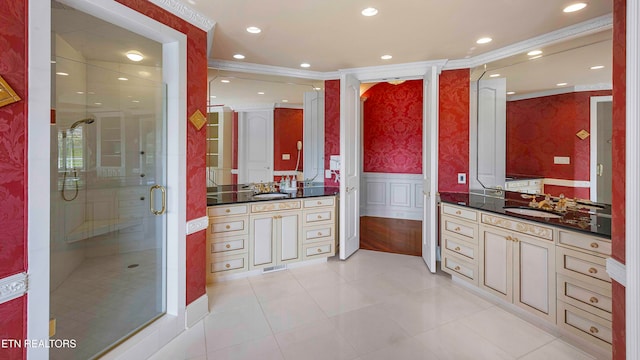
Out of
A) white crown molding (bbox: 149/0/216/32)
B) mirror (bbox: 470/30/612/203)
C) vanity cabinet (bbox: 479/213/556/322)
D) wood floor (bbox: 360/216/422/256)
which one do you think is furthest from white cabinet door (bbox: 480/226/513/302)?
white crown molding (bbox: 149/0/216/32)

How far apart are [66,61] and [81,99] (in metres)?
0.30

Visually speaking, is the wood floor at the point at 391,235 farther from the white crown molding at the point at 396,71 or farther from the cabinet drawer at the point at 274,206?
the white crown molding at the point at 396,71

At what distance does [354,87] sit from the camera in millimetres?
3951

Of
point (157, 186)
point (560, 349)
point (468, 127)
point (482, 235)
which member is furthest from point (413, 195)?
point (157, 186)

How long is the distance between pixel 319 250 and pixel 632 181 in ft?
9.91

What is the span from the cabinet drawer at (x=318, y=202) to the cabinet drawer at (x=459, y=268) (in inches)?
56.8

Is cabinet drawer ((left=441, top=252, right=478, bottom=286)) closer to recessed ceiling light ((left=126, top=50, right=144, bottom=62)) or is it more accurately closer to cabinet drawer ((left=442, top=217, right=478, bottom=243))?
cabinet drawer ((left=442, top=217, right=478, bottom=243))

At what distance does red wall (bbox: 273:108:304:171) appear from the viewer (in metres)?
4.06

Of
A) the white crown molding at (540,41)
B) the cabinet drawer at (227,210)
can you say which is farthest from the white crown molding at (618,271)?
the cabinet drawer at (227,210)

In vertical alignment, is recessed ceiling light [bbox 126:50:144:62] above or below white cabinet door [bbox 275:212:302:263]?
above

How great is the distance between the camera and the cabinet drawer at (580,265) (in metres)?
1.97

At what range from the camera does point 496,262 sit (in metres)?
2.71

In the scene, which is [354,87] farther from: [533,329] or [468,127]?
[533,329]

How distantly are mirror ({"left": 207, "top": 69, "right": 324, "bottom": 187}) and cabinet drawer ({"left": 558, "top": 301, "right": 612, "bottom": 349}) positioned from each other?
9.77 ft
